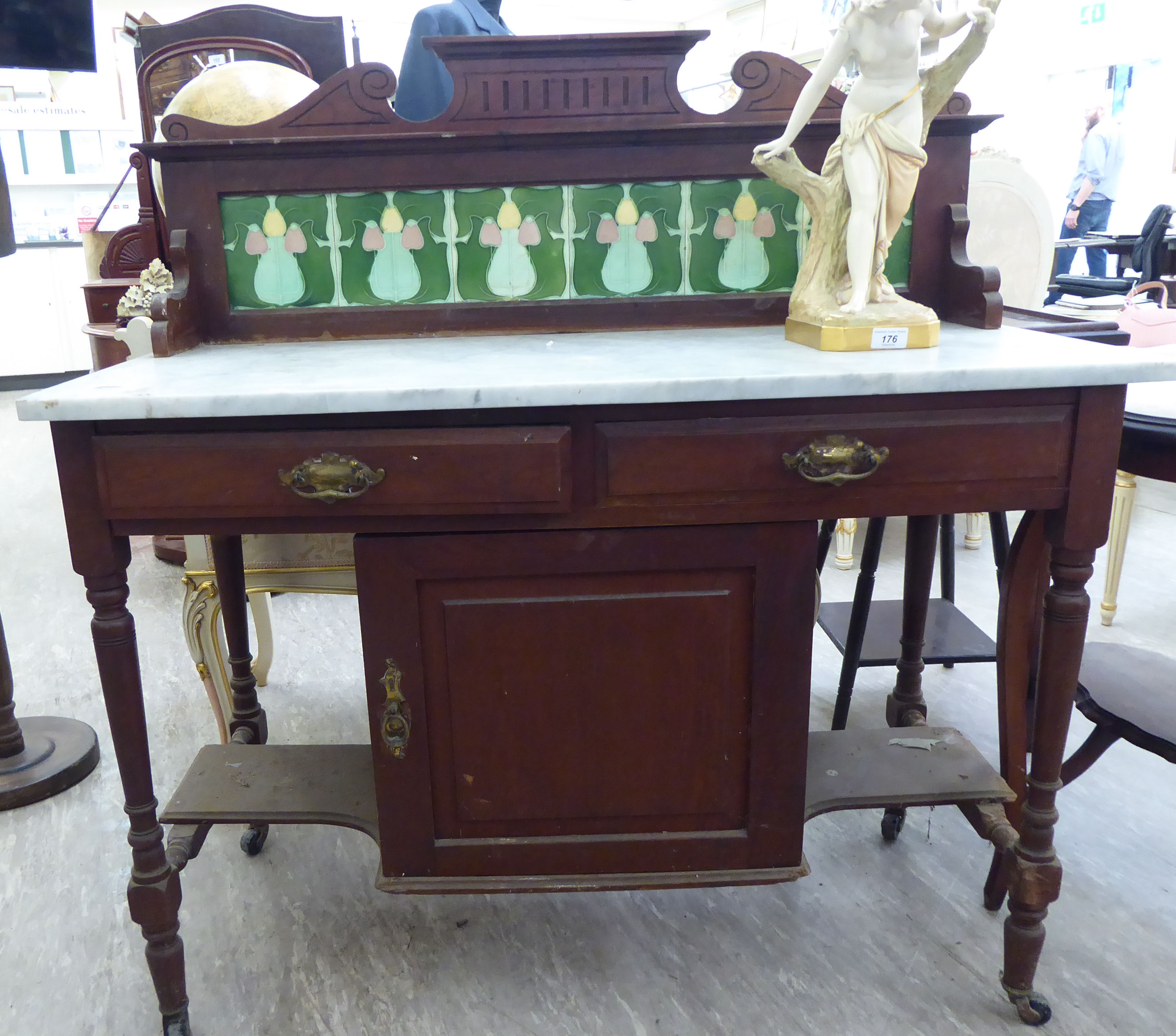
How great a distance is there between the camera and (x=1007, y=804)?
1525 mm

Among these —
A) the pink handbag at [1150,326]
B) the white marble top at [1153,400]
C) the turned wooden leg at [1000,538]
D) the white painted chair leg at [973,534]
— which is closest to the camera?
the white marble top at [1153,400]

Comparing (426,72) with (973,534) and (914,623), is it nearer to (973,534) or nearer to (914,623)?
(914,623)

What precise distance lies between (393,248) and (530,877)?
1.00 m

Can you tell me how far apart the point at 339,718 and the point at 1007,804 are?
145 cm

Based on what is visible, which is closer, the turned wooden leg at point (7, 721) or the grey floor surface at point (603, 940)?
the grey floor surface at point (603, 940)

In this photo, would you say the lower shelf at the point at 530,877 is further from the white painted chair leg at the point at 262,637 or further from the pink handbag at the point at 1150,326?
the pink handbag at the point at 1150,326

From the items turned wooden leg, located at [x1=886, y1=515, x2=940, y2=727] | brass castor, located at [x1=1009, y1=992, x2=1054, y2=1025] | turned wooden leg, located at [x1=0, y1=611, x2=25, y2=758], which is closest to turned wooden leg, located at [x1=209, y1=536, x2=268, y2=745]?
turned wooden leg, located at [x1=0, y1=611, x2=25, y2=758]

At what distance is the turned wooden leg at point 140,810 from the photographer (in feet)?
3.89

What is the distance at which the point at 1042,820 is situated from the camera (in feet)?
4.29

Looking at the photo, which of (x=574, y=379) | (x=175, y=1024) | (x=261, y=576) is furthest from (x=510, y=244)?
(x=175, y=1024)

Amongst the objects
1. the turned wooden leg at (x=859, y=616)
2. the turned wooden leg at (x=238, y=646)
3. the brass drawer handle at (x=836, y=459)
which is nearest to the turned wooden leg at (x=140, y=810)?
the turned wooden leg at (x=238, y=646)

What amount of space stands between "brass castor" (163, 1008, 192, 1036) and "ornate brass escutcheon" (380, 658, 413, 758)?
50 cm

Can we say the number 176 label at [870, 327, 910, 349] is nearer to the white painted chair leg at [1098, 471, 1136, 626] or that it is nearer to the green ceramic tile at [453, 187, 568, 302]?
the green ceramic tile at [453, 187, 568, 302]

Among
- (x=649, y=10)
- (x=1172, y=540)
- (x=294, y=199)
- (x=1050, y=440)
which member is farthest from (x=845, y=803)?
(x=649, y=10)
